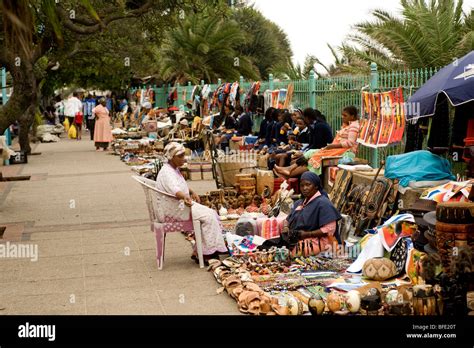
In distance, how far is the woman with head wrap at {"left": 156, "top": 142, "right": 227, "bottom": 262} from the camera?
Result: 940 centimetres

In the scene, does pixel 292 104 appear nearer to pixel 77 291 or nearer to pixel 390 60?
pixel 390 60

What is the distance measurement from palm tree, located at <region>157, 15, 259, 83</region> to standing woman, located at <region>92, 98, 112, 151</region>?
35.3ft

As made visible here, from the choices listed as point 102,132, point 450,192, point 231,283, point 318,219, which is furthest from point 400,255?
point 102,132

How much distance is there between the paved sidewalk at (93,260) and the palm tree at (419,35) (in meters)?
5.12

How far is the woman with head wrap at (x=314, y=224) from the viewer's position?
927cm

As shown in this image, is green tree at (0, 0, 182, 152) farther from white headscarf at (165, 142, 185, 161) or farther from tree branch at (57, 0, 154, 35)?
white headscarf at (165, 142, 185, 161)

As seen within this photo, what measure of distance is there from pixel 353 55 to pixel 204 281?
12.1m

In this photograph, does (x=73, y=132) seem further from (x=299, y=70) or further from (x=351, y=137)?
(x=351, y=137)

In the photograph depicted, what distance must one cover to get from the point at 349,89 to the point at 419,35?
3121mm

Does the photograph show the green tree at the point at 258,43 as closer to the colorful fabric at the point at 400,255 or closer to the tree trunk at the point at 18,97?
the tree trunk at the point at 18,97

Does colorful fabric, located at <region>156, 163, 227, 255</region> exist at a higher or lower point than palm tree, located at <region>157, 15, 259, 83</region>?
lower

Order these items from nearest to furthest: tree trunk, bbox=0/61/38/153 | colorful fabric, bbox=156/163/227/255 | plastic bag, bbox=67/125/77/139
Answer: colorful fabric, bbox=156/163/227/255, tree trunk, bbox=0/61/38/153, plastic bag, bbox=67/125/77/139

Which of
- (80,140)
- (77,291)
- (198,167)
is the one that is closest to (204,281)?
(77,291)

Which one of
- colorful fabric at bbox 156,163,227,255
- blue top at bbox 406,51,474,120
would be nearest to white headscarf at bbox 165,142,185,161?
colorful fabric at bbox 156,163,227,255
